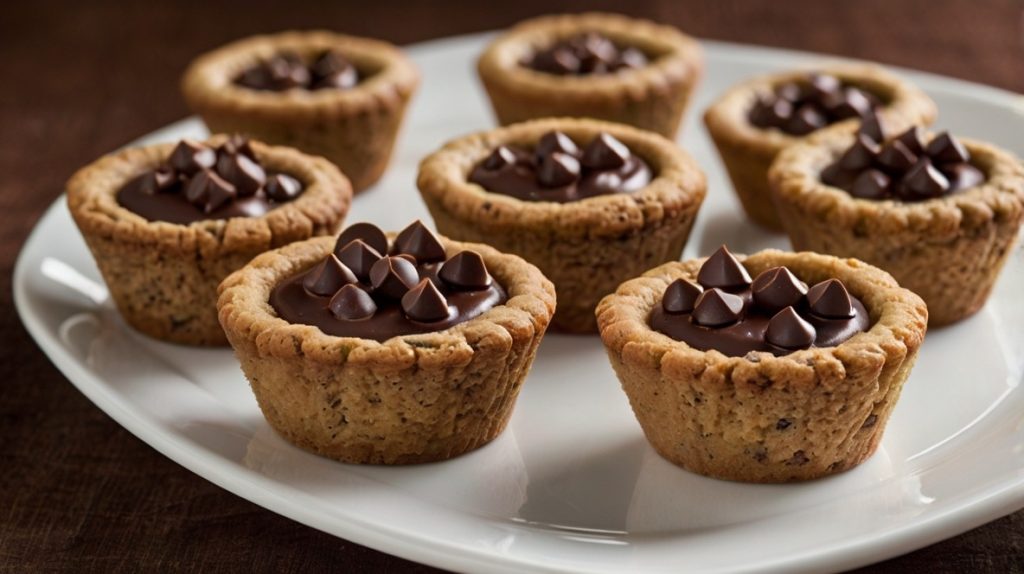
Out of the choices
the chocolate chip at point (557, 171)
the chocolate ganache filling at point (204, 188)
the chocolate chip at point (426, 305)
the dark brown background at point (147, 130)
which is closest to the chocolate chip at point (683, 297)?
the chocolate chip at point (426, 305)

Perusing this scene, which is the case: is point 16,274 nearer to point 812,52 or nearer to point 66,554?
point 66,554

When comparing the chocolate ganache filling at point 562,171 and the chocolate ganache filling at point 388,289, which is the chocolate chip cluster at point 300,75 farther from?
the chocolate ganache filling at point 388,289

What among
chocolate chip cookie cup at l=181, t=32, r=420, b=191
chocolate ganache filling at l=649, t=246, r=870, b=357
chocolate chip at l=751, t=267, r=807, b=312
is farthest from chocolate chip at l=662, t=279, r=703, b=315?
chocolate chip cookie cup at l=181, t=32, r=420, b=191

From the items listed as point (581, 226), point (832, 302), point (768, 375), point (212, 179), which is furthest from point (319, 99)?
point (768, 375)

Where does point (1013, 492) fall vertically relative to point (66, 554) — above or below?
above

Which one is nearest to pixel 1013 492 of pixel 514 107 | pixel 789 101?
pixel 789 101
